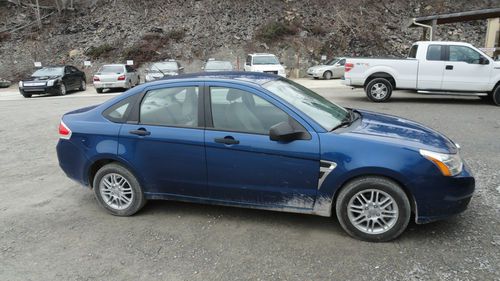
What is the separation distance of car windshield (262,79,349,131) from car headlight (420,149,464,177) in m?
0.92

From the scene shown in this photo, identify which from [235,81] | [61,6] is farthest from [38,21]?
[235,81]

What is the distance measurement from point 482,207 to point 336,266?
2.12 m

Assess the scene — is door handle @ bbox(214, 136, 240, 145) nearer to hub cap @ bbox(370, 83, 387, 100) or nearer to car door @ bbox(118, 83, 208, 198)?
car door @ bbox(118, 83, 208, 198)

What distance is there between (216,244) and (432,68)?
35.4ft

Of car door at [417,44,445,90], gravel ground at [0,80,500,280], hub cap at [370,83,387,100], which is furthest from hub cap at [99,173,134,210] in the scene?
car door at [417,44,445,90]

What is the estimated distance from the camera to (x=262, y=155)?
12.5 feet

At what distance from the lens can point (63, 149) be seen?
15.3 feet

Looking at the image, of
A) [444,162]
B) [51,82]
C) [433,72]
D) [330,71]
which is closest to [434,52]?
[433,72]

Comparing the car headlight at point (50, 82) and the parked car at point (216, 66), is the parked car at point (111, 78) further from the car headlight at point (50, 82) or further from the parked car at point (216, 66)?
the parked car at point (216, 66)

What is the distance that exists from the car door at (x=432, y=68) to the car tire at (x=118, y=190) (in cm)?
1056

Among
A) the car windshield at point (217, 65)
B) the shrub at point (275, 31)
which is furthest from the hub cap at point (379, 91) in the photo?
the shrub at point (275, 31)

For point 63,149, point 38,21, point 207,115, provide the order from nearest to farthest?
point 207,115 < point 63,149 < point 38,21

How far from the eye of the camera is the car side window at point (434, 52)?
39.9ft

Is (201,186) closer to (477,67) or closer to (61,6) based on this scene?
(477,67)
